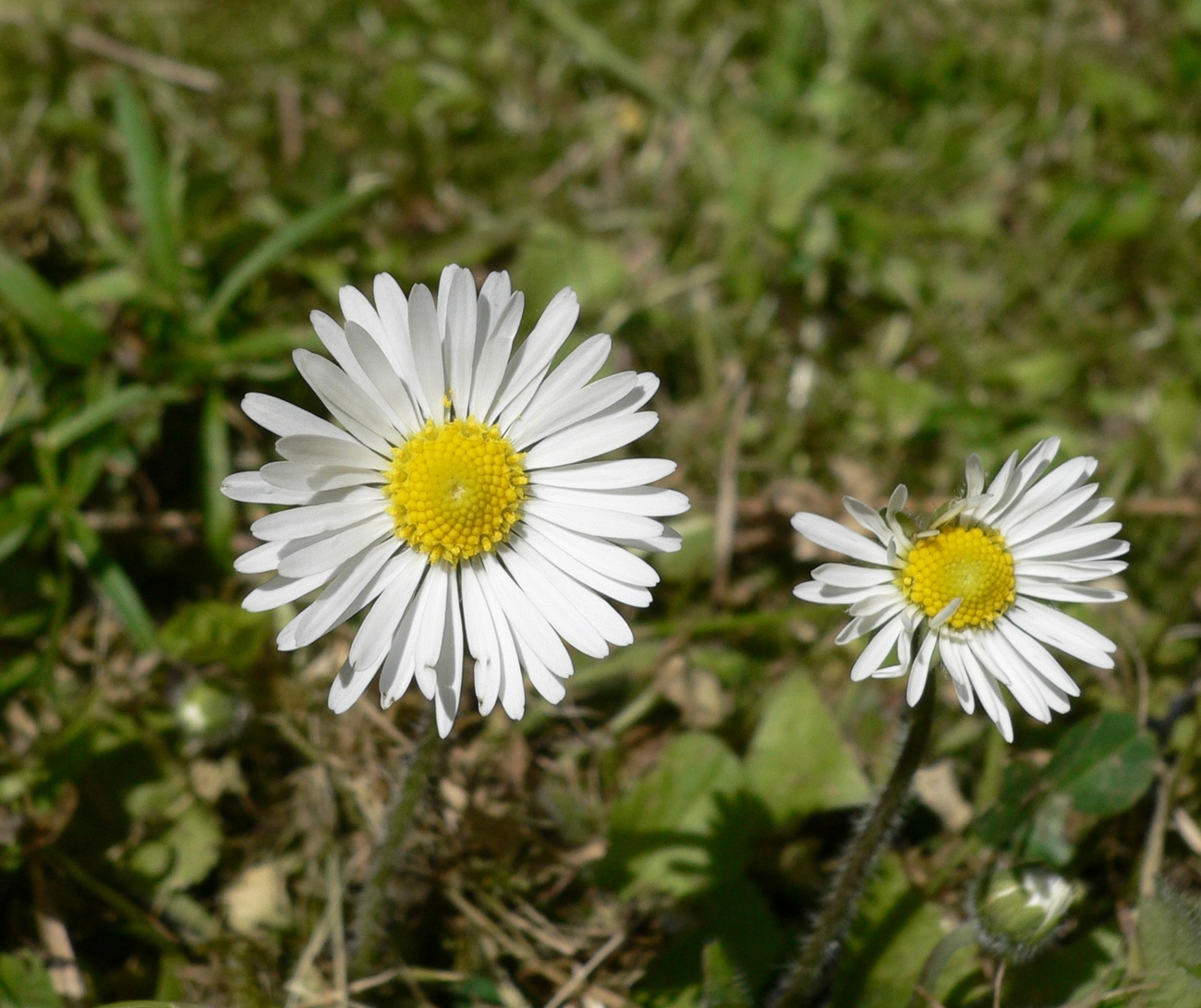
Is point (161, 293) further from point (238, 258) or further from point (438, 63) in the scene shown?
point (438, 63)

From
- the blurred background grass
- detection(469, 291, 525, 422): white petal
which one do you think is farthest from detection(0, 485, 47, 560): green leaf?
detection(469, 291, 525, 422): white petal

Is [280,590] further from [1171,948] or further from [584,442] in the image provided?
[1171,948]

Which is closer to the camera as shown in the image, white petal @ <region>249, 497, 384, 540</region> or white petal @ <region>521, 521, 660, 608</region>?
white petal @ <region>249, 497, 384, 540</region>

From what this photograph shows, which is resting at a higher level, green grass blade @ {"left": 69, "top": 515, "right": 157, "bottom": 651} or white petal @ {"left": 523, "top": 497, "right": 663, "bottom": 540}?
green grass blade @ {"left": 69, "top": 515, "right": 157, "bottom": 651}

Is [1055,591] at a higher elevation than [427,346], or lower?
lower

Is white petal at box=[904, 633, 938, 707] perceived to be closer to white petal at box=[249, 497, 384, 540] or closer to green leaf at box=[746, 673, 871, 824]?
green leaf at box=[746, 673, 871, 824]

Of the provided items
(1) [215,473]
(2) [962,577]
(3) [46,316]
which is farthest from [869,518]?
(3) [46,316]

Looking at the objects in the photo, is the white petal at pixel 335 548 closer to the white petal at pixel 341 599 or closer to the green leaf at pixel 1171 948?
the white petal at pixel 341 599
